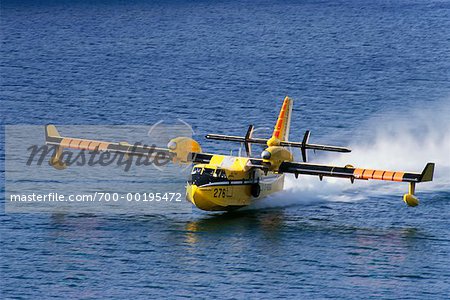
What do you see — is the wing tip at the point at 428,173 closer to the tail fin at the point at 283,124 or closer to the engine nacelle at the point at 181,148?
the tail fin at the point at 283,124

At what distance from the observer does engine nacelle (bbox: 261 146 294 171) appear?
302 ft

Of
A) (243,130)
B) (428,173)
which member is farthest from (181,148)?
(243,130)

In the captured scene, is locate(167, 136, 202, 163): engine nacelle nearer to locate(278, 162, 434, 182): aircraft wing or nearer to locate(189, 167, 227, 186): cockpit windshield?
locate(189, 167, 227, 186): cockpit windshield

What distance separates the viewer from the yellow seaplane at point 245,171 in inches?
3563

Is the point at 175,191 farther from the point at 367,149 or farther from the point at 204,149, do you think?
the point at 367,149

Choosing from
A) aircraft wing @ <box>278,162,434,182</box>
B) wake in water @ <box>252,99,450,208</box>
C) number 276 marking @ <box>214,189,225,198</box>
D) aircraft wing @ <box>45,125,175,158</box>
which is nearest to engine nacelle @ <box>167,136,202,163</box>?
aircraft wing @ <box>45,125,175,158</box>

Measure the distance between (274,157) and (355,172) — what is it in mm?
6481

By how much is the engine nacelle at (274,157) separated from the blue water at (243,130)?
15.5 ft

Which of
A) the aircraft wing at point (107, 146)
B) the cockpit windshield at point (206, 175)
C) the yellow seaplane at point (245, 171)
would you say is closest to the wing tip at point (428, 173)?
the yellow seaplane at point (245, 171)

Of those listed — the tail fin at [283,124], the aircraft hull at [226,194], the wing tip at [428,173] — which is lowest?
the aircraft hull at [226,194]

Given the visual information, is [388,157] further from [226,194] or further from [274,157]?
[226,194]

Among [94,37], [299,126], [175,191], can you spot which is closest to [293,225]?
[175,191]

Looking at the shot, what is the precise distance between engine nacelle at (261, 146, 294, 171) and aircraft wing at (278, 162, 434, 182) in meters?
0.52

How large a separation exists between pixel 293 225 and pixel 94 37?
10015 centimetres
